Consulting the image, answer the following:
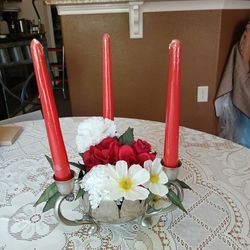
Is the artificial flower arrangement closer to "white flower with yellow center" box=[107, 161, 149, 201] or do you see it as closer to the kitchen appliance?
"white flower with yellow center" box=[107, 161, 149, 201]

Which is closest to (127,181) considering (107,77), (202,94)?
(107,77)

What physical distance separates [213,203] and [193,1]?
4.81 feet

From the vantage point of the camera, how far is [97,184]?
42 centimetres

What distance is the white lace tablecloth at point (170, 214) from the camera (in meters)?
0.51

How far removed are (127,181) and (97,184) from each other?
0.16 ft

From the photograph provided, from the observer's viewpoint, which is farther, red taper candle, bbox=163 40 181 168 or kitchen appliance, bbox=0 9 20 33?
kitchen appliance, bbox=0 9 20 33

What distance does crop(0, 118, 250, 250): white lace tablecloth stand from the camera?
507 mm

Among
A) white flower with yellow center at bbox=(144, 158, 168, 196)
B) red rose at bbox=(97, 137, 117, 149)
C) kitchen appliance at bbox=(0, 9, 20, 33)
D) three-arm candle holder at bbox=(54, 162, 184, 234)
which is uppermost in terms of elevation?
kitchen appliance at bbox=(0, 9, 20, 33)

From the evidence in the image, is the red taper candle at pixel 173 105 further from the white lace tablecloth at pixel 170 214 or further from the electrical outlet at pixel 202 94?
the electrical outlet at pixel 202 94

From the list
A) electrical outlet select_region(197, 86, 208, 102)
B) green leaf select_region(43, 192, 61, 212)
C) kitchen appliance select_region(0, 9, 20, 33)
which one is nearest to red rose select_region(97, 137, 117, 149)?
green leaf select_region(43, 192, 61, 212)

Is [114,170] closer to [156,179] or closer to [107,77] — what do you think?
[156,179]

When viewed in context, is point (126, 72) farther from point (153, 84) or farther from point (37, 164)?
point (37, 164)

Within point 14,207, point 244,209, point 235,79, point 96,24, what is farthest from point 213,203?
point 96,24

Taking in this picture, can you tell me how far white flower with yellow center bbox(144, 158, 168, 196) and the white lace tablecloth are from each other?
129mm
